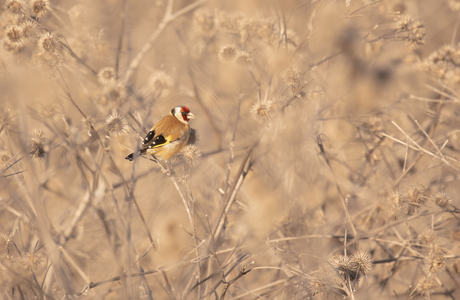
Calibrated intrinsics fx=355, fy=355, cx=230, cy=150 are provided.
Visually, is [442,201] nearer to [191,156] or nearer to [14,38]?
[191,156]

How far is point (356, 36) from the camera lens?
5883mm

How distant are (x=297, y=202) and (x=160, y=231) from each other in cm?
295

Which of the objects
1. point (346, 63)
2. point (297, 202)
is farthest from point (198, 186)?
point (346, 63)

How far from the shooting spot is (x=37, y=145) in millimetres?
3598

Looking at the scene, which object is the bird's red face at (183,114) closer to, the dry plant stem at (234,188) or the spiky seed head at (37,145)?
the dry plant stem at (234,188)

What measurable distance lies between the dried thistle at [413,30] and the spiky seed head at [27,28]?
13.6 feet

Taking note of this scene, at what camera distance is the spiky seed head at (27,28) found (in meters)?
3.63

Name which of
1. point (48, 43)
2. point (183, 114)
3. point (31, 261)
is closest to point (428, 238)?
point (183, 114)

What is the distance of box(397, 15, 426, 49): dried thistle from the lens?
4.21m

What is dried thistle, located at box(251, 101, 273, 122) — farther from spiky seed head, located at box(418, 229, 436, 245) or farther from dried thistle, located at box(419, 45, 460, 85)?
spiky seed head, located at box(418, 229, 436, 245)

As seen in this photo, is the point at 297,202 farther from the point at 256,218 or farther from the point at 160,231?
the point at 160,231

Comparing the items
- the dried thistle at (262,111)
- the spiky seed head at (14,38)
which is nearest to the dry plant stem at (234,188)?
the dried thistle at (262,111)

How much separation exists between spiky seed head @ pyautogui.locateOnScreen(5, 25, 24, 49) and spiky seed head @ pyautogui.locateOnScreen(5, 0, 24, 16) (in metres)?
0.15

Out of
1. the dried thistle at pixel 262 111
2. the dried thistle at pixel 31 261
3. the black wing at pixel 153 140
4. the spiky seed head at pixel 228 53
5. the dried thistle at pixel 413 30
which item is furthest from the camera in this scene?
the spiky seed head at pixel 228 53
